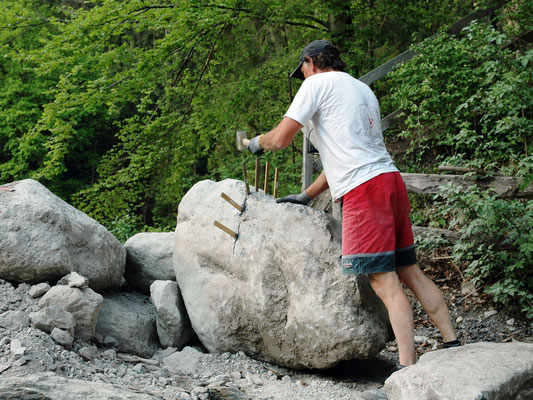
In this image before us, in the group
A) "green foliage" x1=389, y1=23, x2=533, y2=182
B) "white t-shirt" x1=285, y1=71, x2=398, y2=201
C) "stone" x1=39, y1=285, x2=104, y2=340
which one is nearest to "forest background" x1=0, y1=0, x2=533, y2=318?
"green foliage" x1=389, y1=23, x2=533, y2=182

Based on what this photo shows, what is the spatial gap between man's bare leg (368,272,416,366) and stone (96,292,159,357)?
2.13 meters

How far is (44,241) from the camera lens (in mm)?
4094

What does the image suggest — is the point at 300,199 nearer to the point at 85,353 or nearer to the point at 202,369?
the point at 202,369

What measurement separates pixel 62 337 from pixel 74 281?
0.48 m

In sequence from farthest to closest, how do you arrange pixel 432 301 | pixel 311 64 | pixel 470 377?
pixel 311 64 < pixel 432 301 < pixel 470 377

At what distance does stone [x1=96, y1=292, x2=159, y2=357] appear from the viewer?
4273 mm

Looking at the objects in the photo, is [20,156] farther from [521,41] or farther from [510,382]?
[510,382]

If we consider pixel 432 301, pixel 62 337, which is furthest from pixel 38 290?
pixel 432 301

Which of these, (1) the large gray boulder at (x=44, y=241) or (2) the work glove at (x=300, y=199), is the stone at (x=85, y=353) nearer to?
(1) the large gray boulder at (x=44, y=241)

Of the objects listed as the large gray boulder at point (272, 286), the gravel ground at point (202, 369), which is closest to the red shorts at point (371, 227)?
the large gray boulder at point (272, 286)

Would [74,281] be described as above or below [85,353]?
above

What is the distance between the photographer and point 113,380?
11.5ft

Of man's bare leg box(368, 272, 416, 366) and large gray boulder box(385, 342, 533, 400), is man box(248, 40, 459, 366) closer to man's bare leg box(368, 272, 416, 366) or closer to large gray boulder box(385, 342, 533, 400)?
man's bare leg box(368, 272, 416, 366)

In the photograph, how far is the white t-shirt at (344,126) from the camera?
3248 mm
